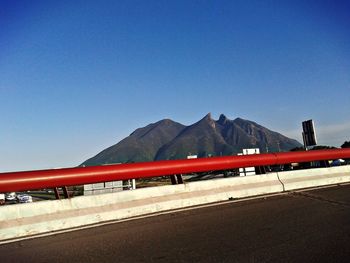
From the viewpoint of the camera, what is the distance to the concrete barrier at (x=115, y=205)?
6.60 m

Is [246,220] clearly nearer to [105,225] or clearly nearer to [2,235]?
[105,225]

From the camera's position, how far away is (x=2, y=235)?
6.37m

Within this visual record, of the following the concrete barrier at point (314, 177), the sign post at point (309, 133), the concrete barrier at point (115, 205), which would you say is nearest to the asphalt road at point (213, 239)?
the concrete barrier at point (115, 205)

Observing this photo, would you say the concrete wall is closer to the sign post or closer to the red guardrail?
the red guardrail

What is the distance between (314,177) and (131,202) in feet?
18.6

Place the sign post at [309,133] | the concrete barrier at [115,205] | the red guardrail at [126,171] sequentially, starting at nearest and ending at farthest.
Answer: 1. the concrete barrier at [115,205]
2. the red guardrail at [126,171]
3. the sign post at [309,133]

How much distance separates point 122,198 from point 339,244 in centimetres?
405

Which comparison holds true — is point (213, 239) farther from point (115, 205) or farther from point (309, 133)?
point (309, 133)

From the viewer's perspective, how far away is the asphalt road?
16.3 feet

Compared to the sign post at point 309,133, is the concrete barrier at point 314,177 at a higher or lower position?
lower

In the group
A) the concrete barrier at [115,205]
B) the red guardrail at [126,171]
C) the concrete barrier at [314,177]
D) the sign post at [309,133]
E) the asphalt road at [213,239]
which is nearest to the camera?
the asphalt road at [213,239]

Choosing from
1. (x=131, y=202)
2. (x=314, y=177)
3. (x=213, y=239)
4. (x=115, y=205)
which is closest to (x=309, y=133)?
(x=314, y=177)

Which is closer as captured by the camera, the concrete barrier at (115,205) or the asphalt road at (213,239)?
the asphalt road at (213,239)

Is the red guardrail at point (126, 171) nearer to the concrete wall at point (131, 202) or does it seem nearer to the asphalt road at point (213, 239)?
the concrete wall at point (131, 202)
